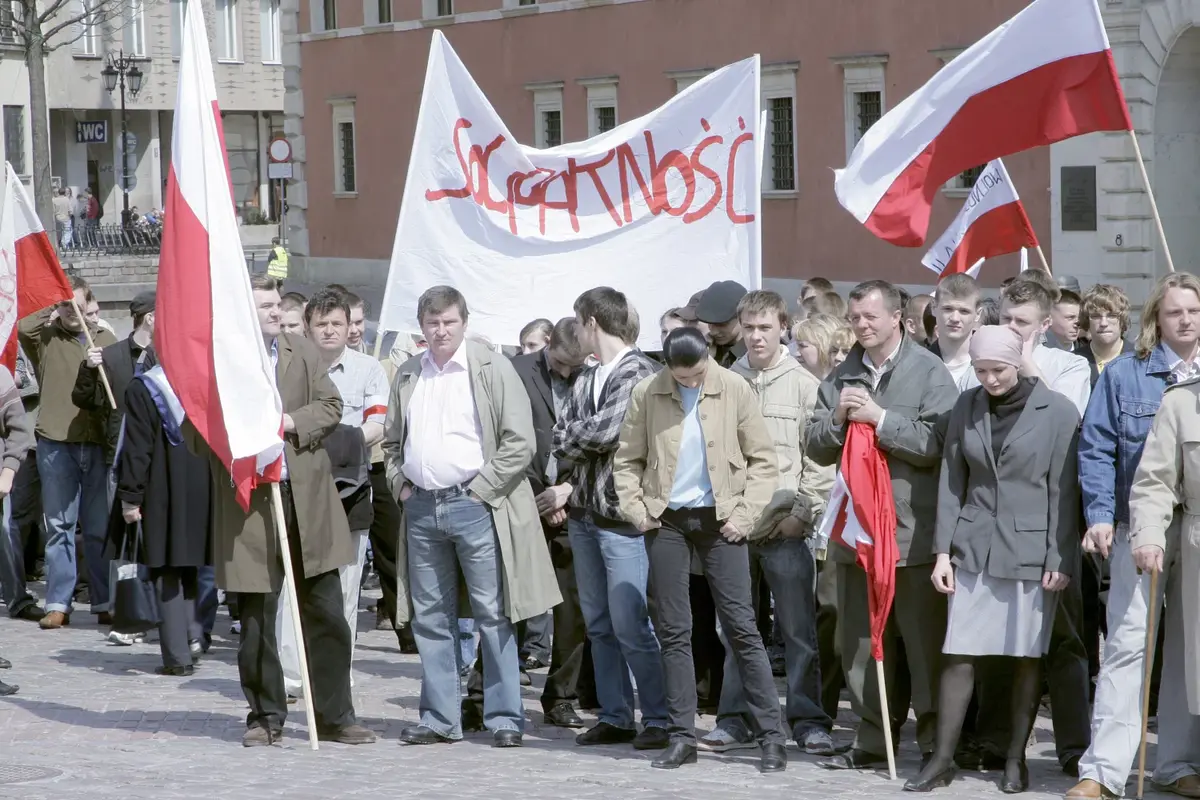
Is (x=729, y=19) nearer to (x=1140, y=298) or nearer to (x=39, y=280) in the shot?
(x=1140, y=298)

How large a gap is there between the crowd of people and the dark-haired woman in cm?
1

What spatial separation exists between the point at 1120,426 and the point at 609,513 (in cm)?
213

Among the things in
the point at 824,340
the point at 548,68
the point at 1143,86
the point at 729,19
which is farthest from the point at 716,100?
the point at 548,68

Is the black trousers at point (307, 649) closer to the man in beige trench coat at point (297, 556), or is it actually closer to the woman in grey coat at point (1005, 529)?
the man in beige trench coat at point (297, 556)

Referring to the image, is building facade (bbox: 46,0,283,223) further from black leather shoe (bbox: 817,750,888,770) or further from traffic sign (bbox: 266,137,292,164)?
black leather shoe (bbox: 817,750,888,770)

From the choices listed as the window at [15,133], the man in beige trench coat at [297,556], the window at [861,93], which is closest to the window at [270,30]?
the window at [15,133]

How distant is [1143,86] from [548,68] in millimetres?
15519

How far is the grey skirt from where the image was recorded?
25.0 feet

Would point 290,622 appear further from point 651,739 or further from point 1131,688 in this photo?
point 1131,688

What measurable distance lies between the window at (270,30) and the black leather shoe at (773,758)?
221ft

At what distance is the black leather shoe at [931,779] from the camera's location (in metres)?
7.62

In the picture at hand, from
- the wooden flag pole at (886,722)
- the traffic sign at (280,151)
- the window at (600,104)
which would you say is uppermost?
the window at (600,104)

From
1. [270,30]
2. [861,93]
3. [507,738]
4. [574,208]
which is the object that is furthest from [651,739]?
[270,30]

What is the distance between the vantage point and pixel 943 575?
7715 millimetres
